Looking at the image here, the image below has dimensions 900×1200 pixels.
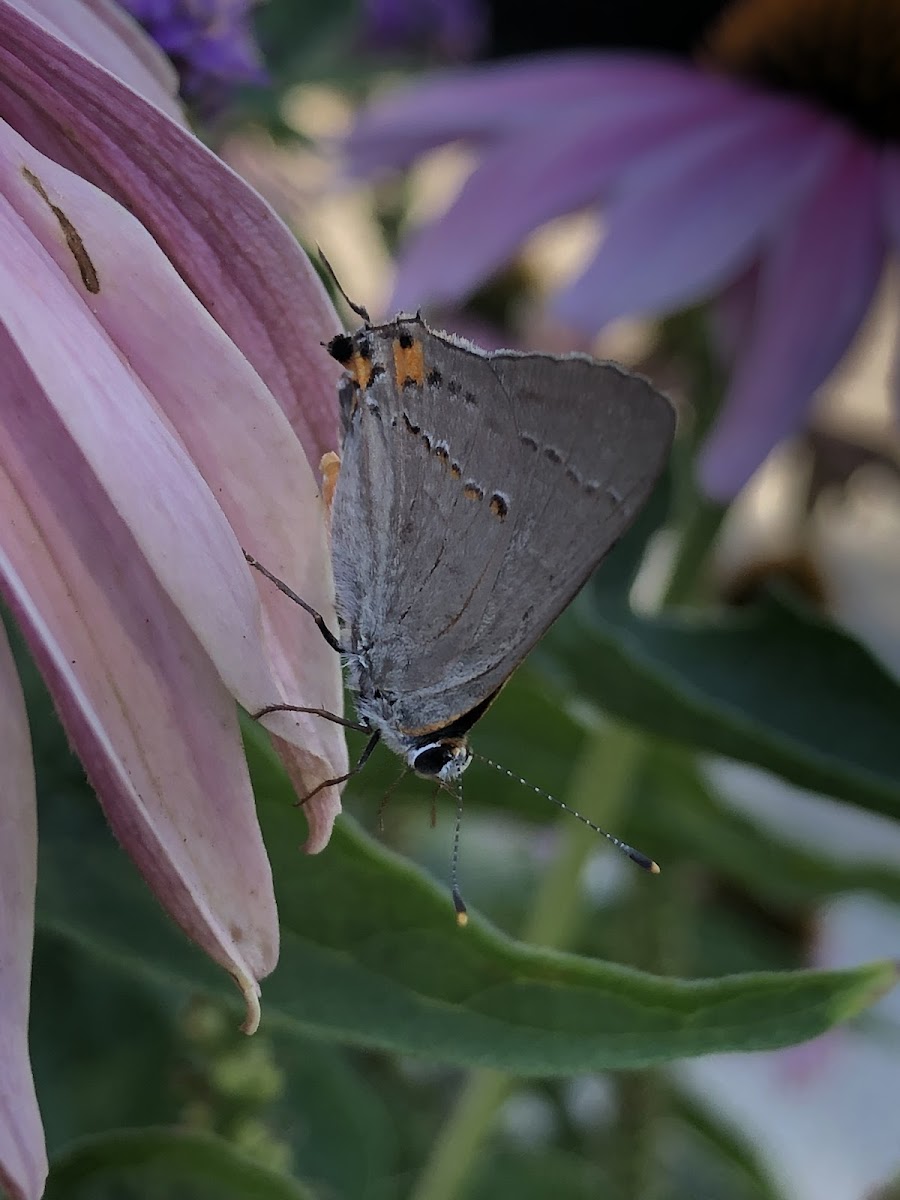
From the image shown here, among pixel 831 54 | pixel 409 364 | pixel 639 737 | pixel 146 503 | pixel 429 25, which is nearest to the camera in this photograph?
pixel 146 503

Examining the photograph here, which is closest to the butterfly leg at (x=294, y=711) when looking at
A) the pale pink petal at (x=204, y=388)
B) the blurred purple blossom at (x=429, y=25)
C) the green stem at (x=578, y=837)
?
the pale pink petal at (x=204, y=388)

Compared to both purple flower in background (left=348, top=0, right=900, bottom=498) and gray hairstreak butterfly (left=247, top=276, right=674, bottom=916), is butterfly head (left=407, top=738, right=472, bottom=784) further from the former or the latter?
purple flower in background (left=348, top=0, right=900, bottom=498)

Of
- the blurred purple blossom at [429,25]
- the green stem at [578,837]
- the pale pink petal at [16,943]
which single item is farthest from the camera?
the blurred purple blossom at [429,25]

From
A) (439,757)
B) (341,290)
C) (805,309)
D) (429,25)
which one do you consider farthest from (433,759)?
(429,25)

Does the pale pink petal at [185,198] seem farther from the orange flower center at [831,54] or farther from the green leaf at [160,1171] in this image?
the orange flower center at [831,54]

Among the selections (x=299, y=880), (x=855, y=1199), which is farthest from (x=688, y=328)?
(x=855, y=1199)

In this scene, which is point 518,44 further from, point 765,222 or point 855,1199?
point 855,1199

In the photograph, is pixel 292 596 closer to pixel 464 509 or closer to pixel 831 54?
pixel 464 509
